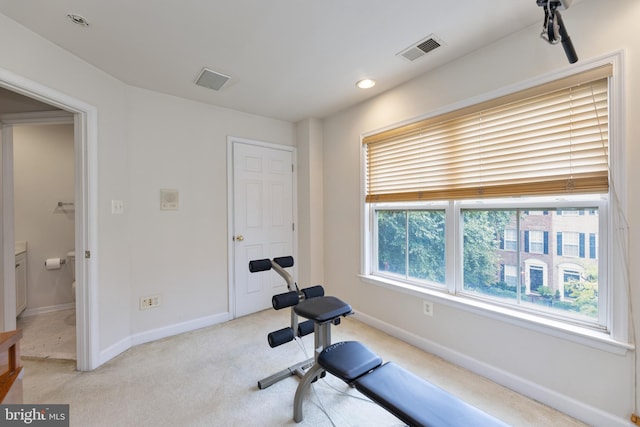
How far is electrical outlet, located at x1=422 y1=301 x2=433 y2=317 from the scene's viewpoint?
235cm

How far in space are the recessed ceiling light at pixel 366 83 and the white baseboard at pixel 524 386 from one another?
7.75 feet

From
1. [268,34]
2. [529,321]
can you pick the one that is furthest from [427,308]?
[268,34]

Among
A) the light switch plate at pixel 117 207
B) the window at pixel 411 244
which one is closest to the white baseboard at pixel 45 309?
the light switch plate at pixel 117 207

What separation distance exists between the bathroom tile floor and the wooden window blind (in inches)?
133

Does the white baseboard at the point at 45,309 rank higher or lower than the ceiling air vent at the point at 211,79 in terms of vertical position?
lower

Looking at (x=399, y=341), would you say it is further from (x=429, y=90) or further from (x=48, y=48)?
(x=48, y=48)

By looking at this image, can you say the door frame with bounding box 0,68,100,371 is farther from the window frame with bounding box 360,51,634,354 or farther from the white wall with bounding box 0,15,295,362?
the window frame with bounding box 360,51,634,354

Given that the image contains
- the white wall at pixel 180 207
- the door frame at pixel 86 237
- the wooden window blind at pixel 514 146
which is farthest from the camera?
the white wall at pixel 180 207

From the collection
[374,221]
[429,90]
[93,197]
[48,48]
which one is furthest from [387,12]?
[93,197]

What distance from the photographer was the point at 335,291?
3344 millimetres

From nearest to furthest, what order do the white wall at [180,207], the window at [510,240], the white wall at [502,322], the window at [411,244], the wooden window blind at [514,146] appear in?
the white wall at [502,322] < the wooden window blind at [514,146] < the window at [510,240] < the window at [411,244] < the white wall at [180,207]

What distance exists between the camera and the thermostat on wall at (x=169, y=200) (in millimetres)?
2723

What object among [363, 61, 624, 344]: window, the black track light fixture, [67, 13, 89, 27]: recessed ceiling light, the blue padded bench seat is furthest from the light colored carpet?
[67, 13, 89, 27]: recessed ceiling light

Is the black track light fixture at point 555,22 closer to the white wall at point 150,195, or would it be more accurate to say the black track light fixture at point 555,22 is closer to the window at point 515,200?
the window at point 515,200
